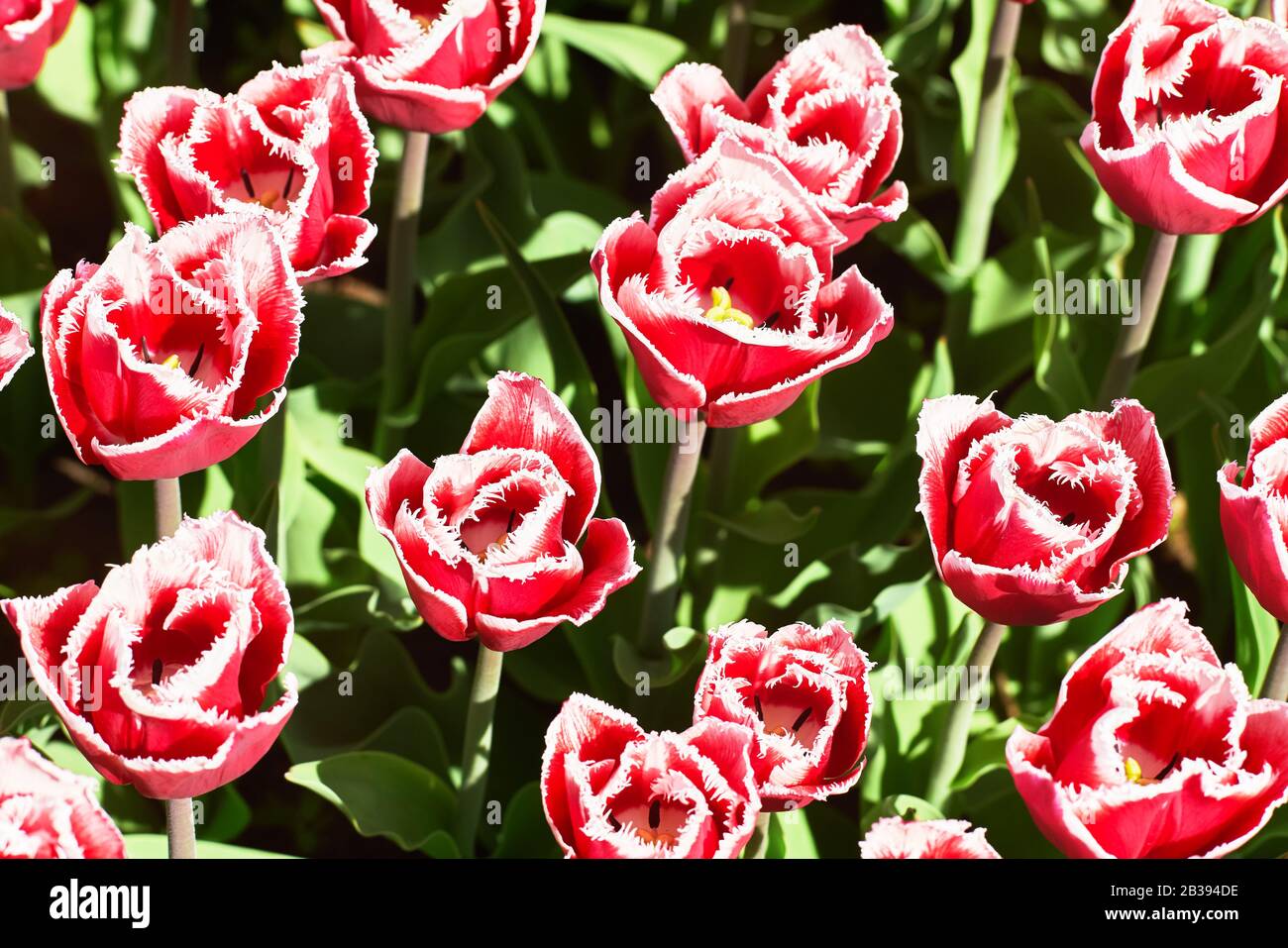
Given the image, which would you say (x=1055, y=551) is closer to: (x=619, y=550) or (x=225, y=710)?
(x=619, y=550)

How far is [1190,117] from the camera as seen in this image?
46.7 inches

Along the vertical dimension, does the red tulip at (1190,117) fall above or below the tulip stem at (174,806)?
above

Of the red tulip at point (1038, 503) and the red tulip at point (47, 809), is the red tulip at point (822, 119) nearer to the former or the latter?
the red tulip at point (1038, 503)

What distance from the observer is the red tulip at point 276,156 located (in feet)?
3.41

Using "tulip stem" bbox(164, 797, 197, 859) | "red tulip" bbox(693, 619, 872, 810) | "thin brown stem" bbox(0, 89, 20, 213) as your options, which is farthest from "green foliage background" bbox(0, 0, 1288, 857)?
"red tulip" bbox(693, 619, 872, 810)

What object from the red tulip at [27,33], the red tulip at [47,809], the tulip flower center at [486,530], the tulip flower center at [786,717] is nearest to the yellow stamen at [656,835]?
the tulip flower center at [786,717]

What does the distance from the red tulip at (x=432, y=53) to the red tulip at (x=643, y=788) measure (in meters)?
0.48

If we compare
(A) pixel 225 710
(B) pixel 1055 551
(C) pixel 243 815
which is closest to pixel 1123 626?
(B) pixel 1055 551

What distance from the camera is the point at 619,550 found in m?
0.98

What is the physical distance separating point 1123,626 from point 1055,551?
0.22 ft

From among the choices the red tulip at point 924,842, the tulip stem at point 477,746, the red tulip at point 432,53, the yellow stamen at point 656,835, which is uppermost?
the red tulip at point 432,53

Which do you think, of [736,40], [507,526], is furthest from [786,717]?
[736,40]

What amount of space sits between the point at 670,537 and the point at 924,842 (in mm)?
423
